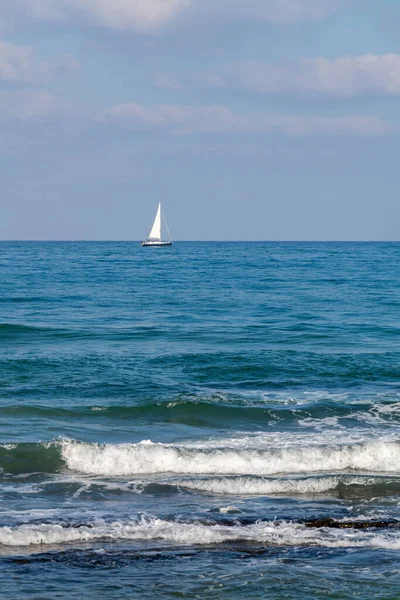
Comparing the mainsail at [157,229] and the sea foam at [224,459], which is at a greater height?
the mainsail at [157,229]

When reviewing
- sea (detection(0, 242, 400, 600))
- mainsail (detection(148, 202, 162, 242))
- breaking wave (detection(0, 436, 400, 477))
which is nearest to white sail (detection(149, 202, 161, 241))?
mainsail (detection(148, 202, 162, 242))

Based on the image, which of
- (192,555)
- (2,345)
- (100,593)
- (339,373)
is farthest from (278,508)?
(2,345)

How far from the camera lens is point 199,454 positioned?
16.3 meters

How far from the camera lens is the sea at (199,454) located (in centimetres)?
1052

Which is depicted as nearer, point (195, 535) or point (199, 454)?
point (195, 535)

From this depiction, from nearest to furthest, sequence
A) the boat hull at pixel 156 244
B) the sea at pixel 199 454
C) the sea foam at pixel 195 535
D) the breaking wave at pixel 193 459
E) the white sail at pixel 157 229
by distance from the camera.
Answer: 1. the sea at pixel 199 454
2. the sea foam at pixel 195 535
3. the breaking wave at pixel 193 459
4. the boat hull at pixel 156 244
5. the white sail at pixel 157 229

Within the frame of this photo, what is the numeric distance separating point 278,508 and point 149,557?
9.65 ft

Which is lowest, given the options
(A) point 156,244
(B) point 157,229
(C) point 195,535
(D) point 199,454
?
(C) point 195,535

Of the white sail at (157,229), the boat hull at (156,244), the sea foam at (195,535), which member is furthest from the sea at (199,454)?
the white sail at (157,229)

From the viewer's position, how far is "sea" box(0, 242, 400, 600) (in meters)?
10.5

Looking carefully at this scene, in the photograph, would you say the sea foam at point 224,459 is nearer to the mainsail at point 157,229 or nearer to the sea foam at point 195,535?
the sea foam at point 195,535

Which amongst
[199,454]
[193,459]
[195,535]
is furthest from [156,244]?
[195,535]

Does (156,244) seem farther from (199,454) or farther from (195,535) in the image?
(195,535)

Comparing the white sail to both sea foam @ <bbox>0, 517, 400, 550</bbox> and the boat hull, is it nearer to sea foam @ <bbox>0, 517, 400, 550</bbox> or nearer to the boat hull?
the boat hull
